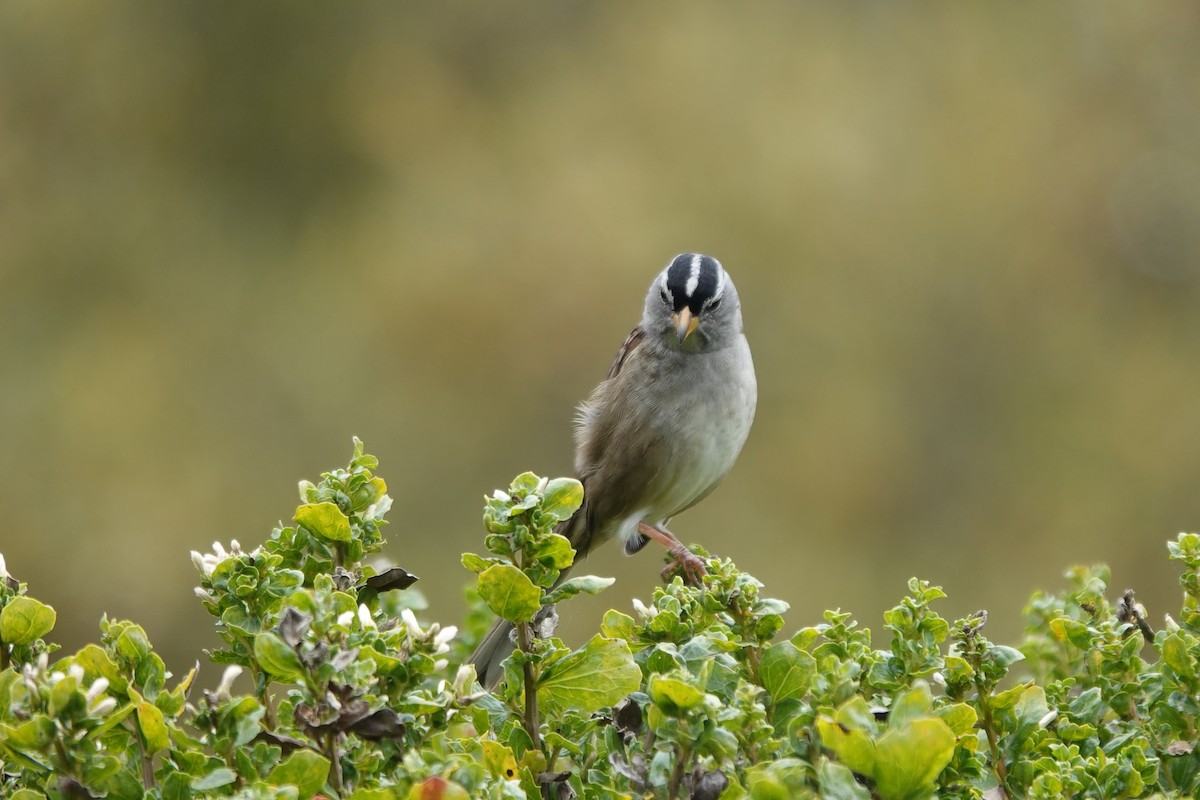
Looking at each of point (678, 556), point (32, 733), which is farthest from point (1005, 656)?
point (678, 556)

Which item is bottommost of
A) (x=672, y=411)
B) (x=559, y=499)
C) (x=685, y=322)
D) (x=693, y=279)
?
(x=559, y=499)

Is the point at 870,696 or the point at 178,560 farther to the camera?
the point at 178,560

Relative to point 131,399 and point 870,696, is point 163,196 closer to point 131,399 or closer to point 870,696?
point 131,399

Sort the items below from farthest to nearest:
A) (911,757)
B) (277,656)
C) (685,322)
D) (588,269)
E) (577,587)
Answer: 1. (588,269)
2. (685,322)
3. (577,587)
4. (277,656)
5. (911,757)

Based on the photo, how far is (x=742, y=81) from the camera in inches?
351

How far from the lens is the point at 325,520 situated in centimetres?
177

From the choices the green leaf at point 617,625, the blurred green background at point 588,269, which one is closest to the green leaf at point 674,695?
the green leaf at point 617,625

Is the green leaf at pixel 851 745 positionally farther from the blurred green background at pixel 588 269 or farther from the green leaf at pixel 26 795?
Answer: the blurred green background at pixel 588 269

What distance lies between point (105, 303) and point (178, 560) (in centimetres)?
191

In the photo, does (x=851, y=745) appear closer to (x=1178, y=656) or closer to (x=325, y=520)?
(x=1178, y=656)

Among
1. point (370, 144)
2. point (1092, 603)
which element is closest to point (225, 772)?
point (1092, 603)

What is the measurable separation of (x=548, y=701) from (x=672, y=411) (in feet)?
9.64

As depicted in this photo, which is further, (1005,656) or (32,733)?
(1005,656)

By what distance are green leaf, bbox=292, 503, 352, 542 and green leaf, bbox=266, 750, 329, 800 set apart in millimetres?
437
